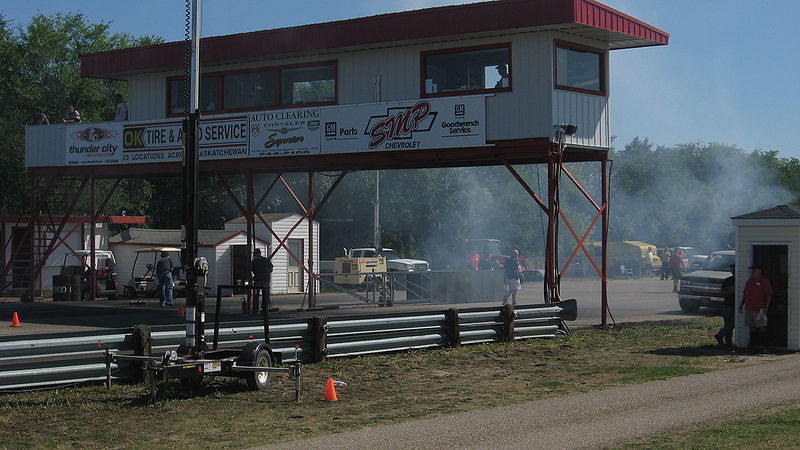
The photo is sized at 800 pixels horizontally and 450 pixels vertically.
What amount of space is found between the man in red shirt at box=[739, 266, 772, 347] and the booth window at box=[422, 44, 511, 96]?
717 centimetres

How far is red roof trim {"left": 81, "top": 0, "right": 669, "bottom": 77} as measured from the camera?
70.5 ft

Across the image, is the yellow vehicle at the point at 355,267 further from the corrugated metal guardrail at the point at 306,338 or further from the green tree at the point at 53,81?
the corrugated metal guardrail at the point at 306,338

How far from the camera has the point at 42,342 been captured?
40.9ft

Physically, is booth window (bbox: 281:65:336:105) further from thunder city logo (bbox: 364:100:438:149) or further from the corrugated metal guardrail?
the corrugated metal guardrail

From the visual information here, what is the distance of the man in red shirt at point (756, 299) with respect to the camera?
1783cm

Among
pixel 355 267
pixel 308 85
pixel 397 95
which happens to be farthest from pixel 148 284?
pixel 397 95

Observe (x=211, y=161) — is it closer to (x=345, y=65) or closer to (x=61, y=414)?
(x=345, y=65)

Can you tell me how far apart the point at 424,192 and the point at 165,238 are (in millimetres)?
25340

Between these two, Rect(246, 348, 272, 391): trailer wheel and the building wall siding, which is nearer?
Rect(246, 348, 272, 391): trailer wheel

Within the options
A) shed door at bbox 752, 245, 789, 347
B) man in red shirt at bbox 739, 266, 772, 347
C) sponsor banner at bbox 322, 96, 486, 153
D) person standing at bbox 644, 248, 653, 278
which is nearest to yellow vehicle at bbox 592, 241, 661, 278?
person standing at bbox 644, 248, 653, 278

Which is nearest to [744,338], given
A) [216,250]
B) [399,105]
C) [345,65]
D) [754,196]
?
[399,105]

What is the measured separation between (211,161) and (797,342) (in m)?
16.1

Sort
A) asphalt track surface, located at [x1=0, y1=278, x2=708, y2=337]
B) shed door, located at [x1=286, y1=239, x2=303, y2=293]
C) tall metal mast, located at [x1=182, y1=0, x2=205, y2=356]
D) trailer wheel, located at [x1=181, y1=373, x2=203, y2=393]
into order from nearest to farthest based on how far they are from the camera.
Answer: tall metal mast, located at [x1=182, y1=0, x2=205, y2=356]
trailer wheel, located at [x1=181, y1=373, x2=203, y2=393]
asphalt track surface, located at [x1=0, y1=278, x2=708, y2=337]
shed door, located at [x1=286, y1=239, x2=303, y2=293]

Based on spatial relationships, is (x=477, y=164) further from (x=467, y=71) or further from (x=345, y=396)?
(x=345, y=396)
